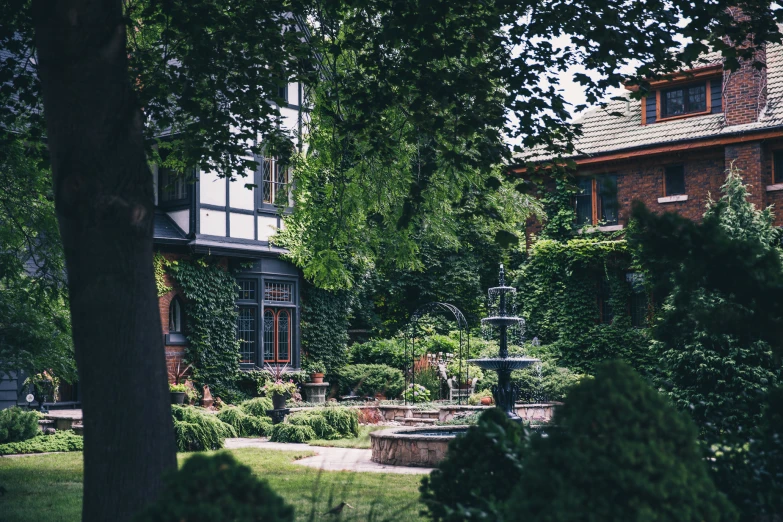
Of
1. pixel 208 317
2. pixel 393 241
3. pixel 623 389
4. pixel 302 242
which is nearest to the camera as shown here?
pixel 623 389

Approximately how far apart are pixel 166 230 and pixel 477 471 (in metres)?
18.2

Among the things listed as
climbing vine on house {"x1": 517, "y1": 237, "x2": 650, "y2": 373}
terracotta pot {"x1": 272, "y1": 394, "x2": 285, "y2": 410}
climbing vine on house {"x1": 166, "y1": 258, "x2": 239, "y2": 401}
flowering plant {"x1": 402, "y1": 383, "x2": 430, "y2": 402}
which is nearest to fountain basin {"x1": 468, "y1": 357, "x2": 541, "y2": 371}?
terracotta pot {"x1": 272, "y1": 394, "x2": 285, "y2": 410}

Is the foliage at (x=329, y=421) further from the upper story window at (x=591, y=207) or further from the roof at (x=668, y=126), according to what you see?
the upper story window at (x=591, y=207)

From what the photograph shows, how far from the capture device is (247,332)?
22.9 metres

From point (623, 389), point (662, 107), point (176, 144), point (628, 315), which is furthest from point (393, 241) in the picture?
point (662, 107)

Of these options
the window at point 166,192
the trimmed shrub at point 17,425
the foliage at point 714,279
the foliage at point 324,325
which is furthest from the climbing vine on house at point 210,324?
the foliage at point 714,279

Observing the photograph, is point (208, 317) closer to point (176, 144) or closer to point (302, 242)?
point (302, 242)

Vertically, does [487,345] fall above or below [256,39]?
below

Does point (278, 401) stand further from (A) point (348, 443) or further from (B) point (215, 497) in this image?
(B) point (215, 497)

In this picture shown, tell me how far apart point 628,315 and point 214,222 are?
11.2 m

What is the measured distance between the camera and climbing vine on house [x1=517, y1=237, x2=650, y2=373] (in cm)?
2222

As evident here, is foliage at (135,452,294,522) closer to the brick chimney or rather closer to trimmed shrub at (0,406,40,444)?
trimmed shrub at (0,406,40,444)

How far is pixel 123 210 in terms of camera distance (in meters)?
4.89

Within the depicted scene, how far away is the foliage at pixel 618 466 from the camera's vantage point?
9.86 ft
